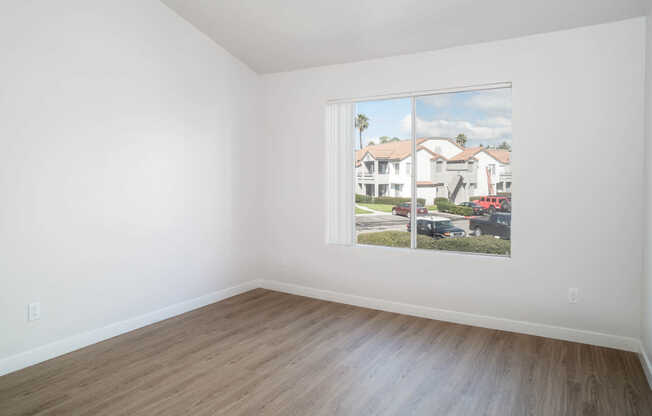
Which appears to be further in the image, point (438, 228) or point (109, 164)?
point (438, 228)

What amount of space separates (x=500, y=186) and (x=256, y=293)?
9.75 ft

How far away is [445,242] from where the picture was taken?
4.06m

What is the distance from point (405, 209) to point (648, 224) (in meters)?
2.01

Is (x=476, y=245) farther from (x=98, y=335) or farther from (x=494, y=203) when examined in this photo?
(x=98, y=335)

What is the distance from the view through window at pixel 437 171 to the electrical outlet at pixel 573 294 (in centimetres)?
58

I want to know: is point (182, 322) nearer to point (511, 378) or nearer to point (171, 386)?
point (171, 386)

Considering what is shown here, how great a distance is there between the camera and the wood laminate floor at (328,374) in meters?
2.37

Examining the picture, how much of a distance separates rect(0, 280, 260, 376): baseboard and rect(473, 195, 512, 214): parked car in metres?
2.93

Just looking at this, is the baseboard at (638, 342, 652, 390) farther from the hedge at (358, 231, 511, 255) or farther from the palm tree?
the palm tree

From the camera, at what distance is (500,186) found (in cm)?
382

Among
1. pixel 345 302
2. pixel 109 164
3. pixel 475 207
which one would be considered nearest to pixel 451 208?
pixel 475 207

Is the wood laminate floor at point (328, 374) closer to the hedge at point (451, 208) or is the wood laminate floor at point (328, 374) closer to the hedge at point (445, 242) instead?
the hedge at point (445, 242)

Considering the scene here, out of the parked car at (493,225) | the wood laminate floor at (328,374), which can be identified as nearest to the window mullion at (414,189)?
the parked car at (493,225)

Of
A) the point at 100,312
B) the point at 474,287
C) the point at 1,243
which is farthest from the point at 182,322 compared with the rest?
the point at 474,287
